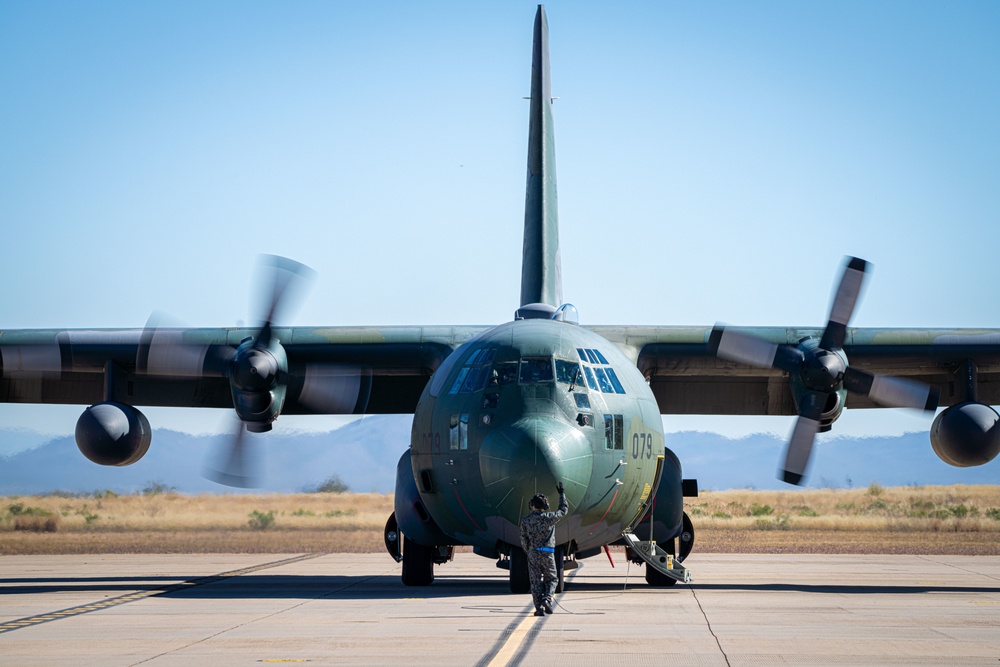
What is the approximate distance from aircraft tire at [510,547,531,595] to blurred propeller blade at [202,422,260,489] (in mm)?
6648

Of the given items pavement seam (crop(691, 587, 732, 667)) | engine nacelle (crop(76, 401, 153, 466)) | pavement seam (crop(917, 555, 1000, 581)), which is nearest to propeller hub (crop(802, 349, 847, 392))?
pavement seam (crop(691, 587, 732, 667))

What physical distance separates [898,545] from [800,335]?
49.1ft

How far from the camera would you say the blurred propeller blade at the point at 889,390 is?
19312 mm

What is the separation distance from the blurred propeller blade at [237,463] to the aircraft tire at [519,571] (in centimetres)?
665

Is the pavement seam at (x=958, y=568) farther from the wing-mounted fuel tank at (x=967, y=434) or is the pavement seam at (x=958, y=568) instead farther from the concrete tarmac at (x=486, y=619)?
the wing-mounted fuel tank at (x=967, y=434)

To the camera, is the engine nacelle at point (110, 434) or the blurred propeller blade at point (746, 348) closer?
the blurred propeller blade at point (746, 348)

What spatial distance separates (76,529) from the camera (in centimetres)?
3716

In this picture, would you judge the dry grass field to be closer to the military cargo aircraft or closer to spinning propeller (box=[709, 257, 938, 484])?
the military cargo aircraft

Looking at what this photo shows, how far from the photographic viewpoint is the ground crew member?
45.0 ft

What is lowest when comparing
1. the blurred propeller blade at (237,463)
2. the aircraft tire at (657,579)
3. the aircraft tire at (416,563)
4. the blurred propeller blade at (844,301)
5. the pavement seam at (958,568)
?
the pavement seam at (958,568)

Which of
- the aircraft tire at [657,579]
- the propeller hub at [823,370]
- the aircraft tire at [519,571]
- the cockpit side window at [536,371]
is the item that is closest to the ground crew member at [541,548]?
the aircraft tire at [519,571]

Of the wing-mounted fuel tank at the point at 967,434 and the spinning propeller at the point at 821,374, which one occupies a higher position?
the spinning propeller at the point at 821,374

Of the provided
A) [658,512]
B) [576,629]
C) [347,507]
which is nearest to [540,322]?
[658,512]

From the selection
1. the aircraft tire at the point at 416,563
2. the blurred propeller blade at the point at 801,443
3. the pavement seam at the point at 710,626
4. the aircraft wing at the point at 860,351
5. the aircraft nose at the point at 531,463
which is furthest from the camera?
the aircraft wing at the point at 860,351
